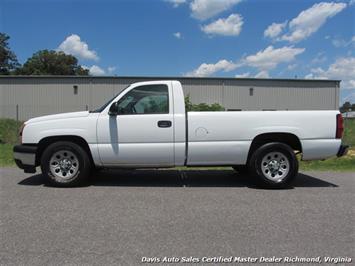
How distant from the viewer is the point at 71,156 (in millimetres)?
7254

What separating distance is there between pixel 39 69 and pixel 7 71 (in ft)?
24.2

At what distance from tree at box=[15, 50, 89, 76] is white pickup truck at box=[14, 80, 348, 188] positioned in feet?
243

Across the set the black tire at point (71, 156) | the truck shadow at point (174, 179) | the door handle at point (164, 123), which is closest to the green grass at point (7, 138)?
the truck shadow at point (174, 179)

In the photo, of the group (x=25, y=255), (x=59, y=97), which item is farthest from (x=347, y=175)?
(x=59, y=97)

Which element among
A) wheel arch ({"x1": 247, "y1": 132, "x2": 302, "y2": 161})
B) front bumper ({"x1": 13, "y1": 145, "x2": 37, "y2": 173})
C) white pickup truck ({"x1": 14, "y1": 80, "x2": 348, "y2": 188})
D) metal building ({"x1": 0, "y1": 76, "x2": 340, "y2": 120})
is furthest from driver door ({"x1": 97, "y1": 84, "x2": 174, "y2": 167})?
metal building ({"x1": 0, "y1": 76, "x2": 340, "y2": 120})

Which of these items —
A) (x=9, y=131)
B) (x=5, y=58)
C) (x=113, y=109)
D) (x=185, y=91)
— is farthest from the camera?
(x=5, y=58)

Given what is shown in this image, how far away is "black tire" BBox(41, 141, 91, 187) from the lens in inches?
282

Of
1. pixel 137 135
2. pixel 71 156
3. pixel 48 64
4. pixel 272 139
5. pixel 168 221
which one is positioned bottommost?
pixel 168 221

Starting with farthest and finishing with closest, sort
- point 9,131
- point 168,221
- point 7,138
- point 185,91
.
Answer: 1. point 185,91
2. point 9,131
3. point 7,138
4. point 168,221

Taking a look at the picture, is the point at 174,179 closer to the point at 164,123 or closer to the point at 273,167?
the point at 164,123

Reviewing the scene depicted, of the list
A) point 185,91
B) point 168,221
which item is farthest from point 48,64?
point 168,221

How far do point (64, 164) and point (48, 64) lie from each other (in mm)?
77777

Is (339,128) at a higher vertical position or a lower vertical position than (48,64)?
lower

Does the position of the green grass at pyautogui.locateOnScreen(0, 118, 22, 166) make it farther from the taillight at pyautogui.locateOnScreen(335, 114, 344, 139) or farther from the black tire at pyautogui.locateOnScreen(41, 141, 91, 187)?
the taillight at pyautogui.locateOnScreen(335, 114, 344, 139)
